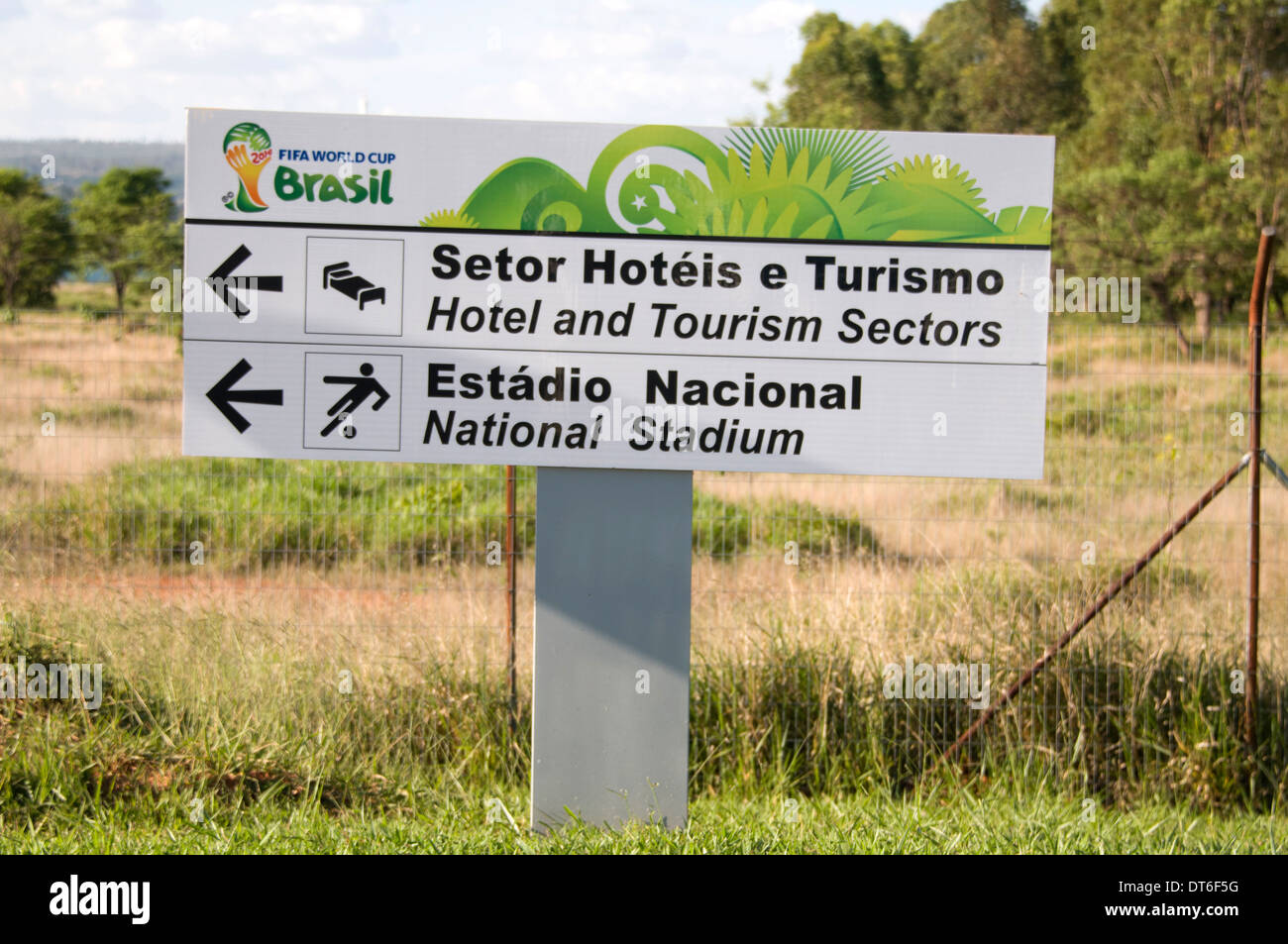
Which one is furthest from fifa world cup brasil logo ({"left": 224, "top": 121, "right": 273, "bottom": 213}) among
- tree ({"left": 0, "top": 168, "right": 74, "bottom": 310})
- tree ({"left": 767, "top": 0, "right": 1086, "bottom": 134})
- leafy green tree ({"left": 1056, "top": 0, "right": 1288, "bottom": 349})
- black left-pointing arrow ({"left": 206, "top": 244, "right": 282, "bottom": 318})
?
tree ({"left": 767, "top": 0, "right": 1086, "bottom": 134})

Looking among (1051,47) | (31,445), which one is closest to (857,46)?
(1051,47)

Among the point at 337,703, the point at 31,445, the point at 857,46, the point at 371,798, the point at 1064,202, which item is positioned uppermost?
the point at 857,46

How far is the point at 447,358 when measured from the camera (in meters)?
4.72

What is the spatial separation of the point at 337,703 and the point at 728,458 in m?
2.28

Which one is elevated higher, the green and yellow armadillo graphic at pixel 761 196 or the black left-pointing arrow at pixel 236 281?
the green and yellow armadillo graphic at pixel 761 196

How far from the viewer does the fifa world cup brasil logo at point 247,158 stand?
468 centimetres

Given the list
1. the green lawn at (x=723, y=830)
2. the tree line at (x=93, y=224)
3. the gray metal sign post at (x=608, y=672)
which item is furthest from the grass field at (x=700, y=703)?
the tree line at (x=93, y=224)

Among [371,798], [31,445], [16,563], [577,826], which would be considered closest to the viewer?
[577,826]

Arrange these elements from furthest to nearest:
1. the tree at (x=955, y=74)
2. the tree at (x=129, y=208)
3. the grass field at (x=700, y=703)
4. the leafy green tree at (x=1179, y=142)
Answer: the tree at (x=955, y=74) < the leafy green tree at (x=1179, y=142) < the tree at (x=129, y=208) < the grass field at (x=700, y=703)

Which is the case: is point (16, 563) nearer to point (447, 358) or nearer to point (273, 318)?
point (273, 318)

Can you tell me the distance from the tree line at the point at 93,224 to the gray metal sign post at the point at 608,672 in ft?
18.5

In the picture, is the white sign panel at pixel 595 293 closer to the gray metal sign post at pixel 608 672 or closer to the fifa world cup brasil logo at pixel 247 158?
the fifa world cup brasil logo at pixel 247 158

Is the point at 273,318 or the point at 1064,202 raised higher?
the point at 1064,202

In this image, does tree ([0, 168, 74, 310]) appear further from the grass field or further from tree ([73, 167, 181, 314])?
the grass field
